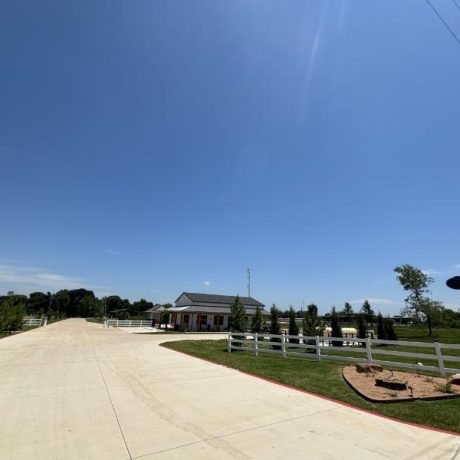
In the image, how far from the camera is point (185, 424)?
19.3 feet

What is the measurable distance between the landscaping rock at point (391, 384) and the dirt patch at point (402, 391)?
0.11 m

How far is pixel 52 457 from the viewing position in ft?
14.7

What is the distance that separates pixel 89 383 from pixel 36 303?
507 ft

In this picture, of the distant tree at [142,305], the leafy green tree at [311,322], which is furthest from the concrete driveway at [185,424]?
the distant tree at [142,305]

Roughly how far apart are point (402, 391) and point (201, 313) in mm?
34292

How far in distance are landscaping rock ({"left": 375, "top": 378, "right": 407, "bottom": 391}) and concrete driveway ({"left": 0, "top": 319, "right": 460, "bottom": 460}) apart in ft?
6.72

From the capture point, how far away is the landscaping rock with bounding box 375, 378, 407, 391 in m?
8.20

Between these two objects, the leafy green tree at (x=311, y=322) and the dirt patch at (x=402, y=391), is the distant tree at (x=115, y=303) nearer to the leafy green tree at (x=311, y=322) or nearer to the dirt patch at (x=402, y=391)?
the leafy green tree at (x=311, y=322)

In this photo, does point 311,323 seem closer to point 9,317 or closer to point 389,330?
point 389,330

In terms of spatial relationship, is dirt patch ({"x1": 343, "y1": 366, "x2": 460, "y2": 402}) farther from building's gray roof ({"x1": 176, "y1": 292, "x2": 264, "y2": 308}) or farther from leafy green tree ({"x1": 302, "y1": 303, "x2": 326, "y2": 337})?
building's gray roof ({"x1": 176, "y1": 292, "x2": 264, "y2": 308})

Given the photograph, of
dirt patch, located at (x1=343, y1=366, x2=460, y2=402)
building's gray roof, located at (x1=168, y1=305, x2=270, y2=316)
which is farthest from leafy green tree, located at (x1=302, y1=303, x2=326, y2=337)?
building's gray roof, located at (x1=168, y1=305, x2=270, y2=316)

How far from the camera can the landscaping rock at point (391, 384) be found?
8.20 meters

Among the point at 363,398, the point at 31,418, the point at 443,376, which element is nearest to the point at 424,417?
the point at 363,398

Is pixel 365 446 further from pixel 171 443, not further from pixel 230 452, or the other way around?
pixel 171 443
